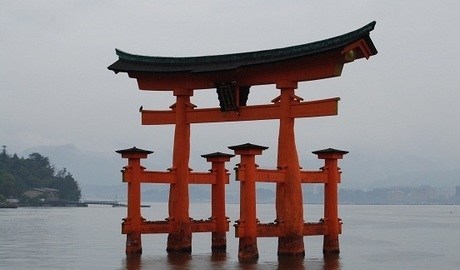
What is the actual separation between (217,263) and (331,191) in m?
4.51

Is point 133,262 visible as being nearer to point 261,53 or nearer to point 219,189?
point 219,189

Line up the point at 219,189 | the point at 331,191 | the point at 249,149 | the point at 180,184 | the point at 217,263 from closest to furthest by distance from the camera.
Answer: the point at 249,149
the point at 217,263
the point at 331,191
the point at 180,184
the point at 219,189

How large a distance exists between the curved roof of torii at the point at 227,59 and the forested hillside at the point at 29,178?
114m

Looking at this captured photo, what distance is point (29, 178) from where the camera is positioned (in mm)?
152125

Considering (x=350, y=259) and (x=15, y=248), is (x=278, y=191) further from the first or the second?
(x=15, y=248)

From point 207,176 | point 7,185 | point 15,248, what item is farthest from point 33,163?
point 207,176

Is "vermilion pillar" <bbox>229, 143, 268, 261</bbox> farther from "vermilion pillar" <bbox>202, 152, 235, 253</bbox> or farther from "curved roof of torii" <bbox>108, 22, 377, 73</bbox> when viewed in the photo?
"vermilion pillar" <bbox>202, 152, 235, 253</bbox>

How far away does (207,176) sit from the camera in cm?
2648

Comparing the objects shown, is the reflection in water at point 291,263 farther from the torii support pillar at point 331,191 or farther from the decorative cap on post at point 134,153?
the decorative cap on post at point 134,153

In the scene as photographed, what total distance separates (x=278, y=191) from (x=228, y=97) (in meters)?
3.76

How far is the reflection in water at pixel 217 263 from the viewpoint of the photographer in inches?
890

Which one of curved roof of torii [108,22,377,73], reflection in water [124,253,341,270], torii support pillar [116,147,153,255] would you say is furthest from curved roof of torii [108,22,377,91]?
reflection in water [124,253,341,270]

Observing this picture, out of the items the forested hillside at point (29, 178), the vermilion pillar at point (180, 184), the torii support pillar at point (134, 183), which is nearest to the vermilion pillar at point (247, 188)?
the torii support pillar at point (134, 183)

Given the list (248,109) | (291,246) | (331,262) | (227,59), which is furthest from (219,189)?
(331,262)
